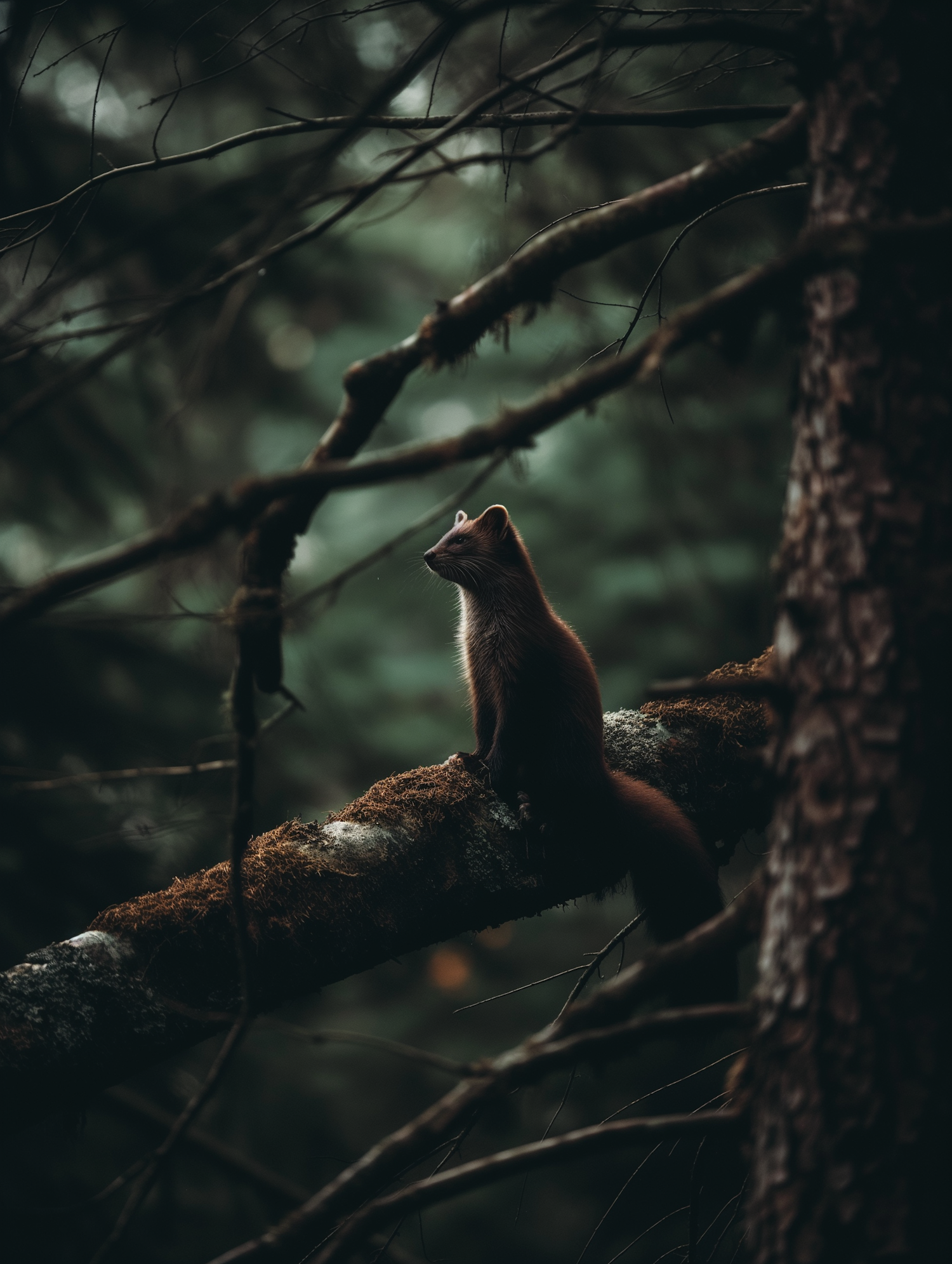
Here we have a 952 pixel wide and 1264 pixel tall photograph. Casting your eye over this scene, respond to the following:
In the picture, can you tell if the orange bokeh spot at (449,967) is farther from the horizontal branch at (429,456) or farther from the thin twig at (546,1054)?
the horizontal branch at (429,456)

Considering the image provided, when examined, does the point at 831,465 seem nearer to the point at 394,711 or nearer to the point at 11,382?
the point at 11,382

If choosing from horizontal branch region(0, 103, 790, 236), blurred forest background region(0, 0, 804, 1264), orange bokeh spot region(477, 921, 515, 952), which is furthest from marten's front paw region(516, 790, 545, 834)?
orange bokeh spot region(477, 921, 515, 952)

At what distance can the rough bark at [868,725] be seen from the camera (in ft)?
3.85

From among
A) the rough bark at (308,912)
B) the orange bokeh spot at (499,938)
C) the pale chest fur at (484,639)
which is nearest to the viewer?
the rough bark at (308,912)

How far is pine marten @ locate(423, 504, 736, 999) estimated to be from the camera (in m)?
2.50

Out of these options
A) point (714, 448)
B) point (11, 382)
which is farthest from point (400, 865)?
point (714, 448)

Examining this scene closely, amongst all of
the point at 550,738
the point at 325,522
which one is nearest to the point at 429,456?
the point at 550,738

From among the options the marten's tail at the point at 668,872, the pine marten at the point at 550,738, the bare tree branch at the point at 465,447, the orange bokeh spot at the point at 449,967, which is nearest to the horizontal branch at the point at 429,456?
the bare tree branch at the point at 465,447

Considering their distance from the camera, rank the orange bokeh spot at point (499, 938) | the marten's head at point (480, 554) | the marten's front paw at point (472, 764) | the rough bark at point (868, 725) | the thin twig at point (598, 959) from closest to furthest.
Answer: the rough bark at point (868, 725) < the thin twig at point (598, 959) < the marten's front paw at point (472, 764) < the marten's head at point (480, 554) < the orange bokeh spot at point (499, 938)

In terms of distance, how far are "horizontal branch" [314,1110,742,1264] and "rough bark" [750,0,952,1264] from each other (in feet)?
0.56

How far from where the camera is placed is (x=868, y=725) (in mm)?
1247

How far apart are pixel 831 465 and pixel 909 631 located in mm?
280

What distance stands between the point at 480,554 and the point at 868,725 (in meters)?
2.32

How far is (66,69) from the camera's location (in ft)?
21.3
